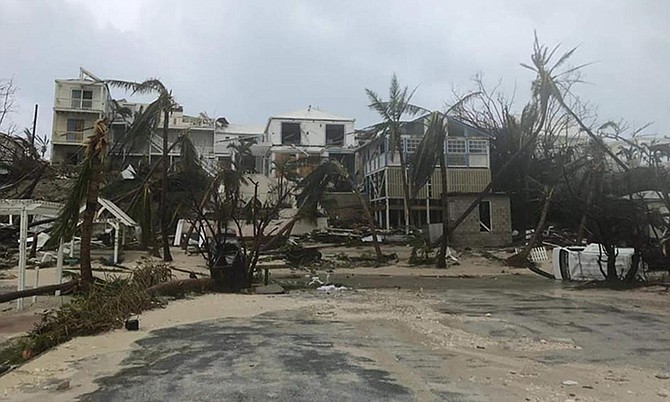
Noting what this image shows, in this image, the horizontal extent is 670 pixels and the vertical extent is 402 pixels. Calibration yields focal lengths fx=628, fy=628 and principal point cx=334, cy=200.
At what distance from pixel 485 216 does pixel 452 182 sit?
3.74m

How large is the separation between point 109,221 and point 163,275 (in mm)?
8888

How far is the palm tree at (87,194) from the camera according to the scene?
11648mm

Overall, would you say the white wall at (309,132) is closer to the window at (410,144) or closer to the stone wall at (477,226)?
the window at (410,144)

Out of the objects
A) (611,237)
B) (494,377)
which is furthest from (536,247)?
(494,377)

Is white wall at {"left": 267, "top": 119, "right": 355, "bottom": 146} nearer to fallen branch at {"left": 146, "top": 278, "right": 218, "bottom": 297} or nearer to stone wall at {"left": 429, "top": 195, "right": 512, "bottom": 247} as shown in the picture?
stone wall at {"left": 429, "top": 195, "right": 512, "bottom": 247}

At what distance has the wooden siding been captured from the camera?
3669 centimetres

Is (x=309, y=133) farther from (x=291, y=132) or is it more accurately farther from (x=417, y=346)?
(x=417, y=346)

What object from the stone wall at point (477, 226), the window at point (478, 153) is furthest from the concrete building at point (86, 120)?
the stone wall at point (477, 226)

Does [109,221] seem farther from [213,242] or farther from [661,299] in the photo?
[661,299]

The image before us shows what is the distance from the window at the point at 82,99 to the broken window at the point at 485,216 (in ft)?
108

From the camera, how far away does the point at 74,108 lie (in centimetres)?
4969

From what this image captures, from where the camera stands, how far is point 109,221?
22641 mm

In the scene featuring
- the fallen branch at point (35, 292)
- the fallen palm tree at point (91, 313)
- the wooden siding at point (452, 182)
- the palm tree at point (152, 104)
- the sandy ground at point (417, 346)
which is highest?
the palm tree at point (152, 104)

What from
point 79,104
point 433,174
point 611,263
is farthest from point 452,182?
point 79,104
